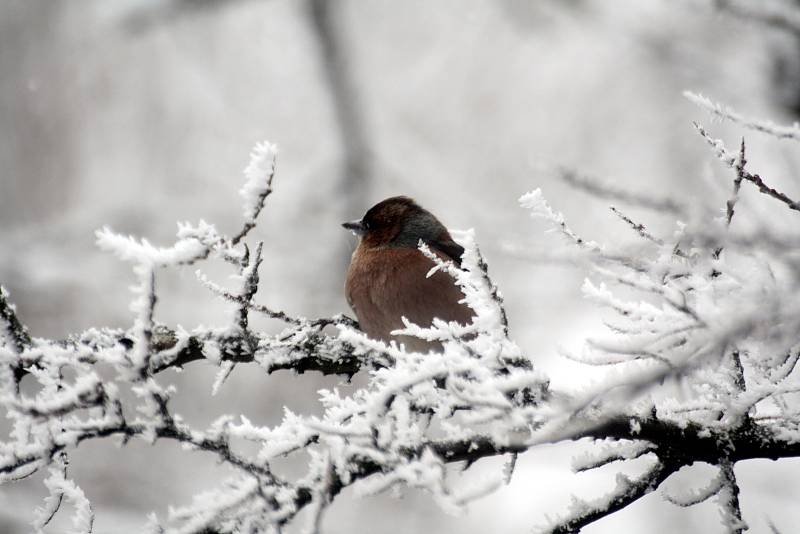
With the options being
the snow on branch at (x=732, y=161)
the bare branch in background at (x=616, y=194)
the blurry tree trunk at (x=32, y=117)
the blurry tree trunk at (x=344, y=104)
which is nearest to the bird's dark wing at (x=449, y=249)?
the snow on branch at (x=732, y=161)

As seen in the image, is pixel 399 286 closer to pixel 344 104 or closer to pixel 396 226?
pixel 396 226

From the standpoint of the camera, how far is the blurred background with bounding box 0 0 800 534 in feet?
33.2

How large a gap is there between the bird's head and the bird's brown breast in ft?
1.29

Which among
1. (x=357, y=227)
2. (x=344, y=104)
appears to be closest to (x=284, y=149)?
(x=344, y=104)

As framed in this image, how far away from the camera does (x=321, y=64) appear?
9.65 meters

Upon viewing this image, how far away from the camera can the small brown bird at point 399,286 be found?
13.9 feet

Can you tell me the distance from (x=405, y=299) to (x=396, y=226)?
79 cm

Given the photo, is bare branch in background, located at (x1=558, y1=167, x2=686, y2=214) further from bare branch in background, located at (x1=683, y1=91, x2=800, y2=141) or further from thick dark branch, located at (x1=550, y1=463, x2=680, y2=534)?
thick dark branch, located at (x1=550, y1=463, x2=680, y2=534)

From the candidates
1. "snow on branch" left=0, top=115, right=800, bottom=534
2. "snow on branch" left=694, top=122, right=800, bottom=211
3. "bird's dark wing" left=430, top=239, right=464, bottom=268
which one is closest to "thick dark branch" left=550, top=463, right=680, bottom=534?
"snow on branch" left=0, top=115, right=800, bottom=534

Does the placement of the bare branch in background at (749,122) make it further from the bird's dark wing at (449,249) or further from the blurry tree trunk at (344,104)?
the blurry tree trunk at (344,104)

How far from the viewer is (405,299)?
4242 mm

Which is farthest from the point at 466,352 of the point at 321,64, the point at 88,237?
the point at 88,237

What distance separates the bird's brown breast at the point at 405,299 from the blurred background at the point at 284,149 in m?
5.05

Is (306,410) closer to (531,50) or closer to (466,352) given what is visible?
(531,50)
